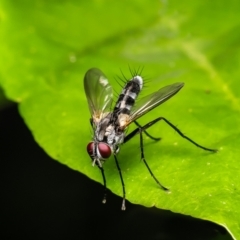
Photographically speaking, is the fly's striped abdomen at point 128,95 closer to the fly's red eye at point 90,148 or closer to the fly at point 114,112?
the fly at point 114,112

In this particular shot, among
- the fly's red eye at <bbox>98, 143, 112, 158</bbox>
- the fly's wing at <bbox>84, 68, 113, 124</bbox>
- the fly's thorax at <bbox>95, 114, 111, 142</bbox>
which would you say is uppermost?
the fly's wing at <bbox>84, 68, 113, 124</bbox>

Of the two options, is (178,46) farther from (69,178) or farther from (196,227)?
(196,227)

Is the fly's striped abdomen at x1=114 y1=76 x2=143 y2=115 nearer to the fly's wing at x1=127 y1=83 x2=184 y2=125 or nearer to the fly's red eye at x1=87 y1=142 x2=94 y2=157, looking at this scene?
the fly's wing at x1=127 y1=83 x2=184 y2=125

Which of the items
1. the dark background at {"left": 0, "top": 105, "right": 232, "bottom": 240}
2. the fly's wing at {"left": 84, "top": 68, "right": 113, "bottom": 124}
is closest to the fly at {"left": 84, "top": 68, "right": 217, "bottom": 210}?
the fly's wing at {"left": 84, "top": 68, "right": 113, "bottom": 124}

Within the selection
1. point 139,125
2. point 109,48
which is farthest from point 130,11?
point 139,125

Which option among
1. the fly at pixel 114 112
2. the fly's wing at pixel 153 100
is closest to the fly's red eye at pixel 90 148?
the fly at pixel 114 112

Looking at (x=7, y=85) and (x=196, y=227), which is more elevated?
(x=7, y=85)

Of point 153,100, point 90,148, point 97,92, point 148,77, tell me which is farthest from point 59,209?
point 148,77
